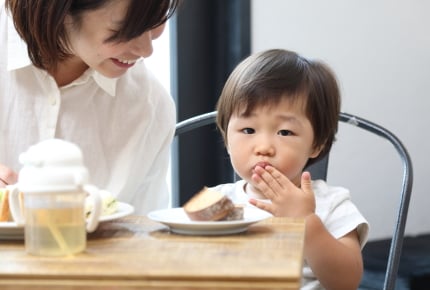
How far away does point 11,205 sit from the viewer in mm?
1080

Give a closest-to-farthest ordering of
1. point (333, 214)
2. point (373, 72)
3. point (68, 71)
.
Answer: point (333, 214) < point (68, 71) < point (373, 72)

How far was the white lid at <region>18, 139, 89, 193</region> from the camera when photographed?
951mm

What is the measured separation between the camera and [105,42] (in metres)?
1.43

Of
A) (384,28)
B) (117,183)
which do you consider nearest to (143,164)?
(117,183)

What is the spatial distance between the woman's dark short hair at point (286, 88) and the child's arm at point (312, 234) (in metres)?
0.17

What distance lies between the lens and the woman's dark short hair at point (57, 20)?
141 cm

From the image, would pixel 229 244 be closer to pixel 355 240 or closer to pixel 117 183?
pixel 355 240

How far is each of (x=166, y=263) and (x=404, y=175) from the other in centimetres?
93

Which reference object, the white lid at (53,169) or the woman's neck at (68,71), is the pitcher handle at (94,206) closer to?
the white lid at (53,169)

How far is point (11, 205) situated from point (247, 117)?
0.61 m

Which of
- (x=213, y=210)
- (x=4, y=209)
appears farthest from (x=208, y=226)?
(x=4, y=209)

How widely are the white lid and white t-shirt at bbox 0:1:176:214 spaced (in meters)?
0.72

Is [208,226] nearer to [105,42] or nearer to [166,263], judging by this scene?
[166,263]

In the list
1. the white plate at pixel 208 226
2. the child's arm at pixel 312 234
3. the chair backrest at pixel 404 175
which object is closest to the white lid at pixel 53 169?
the white plate at pixel 208 226
